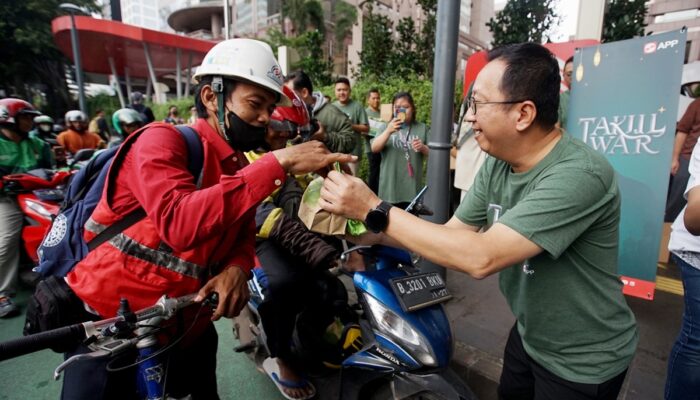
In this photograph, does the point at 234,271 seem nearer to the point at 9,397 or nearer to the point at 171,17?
the point at 9,397

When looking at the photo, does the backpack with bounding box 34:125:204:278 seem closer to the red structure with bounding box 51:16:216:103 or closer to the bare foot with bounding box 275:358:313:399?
the bare foot with bounding box 275:358:313:399

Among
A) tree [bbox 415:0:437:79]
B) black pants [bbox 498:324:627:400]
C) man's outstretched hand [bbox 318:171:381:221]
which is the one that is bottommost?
black pants [bbox 498:324:627:400]

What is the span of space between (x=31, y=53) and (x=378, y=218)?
35432mm

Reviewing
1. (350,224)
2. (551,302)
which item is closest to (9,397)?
(350,224)

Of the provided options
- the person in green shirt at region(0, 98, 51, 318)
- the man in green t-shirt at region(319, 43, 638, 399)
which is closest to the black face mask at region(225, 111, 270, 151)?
the man in green t-shirt at region(319, 43, 638, 399)

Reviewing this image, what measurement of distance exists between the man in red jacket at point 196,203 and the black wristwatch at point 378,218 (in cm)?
22

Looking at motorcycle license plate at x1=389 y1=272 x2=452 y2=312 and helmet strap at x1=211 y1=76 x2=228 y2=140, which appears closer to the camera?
helmet strap at x1=211 y1=76 x2=228 y2=140

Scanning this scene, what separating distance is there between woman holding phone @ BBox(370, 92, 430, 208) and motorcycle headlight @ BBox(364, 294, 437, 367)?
281 cm

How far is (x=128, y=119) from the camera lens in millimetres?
4547

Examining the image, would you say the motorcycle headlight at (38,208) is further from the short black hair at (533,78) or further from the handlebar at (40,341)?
the short black hair at (533,78)

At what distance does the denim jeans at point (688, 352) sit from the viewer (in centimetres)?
172

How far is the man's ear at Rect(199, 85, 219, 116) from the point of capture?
1565 mm

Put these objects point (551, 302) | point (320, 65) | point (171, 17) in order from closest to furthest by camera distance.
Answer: point (551, 302)
point (320, 65)
point (171, 17)

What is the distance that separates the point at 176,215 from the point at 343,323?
6.16 ft
